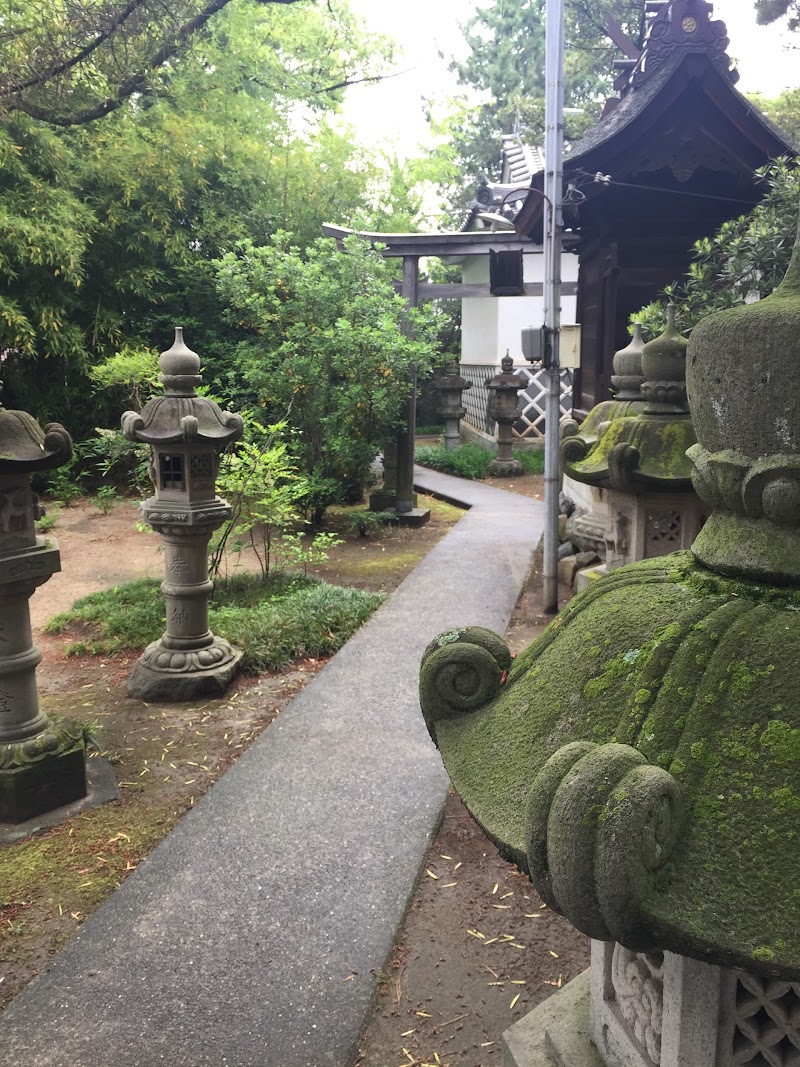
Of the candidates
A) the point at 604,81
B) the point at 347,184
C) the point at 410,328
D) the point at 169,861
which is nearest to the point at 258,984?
the point at 169,861

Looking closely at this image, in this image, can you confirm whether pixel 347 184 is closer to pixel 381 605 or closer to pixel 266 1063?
pixel 381 605

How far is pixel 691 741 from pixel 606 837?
0.83 feet

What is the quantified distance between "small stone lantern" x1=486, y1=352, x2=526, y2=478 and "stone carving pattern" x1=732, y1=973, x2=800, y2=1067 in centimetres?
1321

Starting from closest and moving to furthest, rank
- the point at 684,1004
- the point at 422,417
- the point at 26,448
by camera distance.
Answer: the point at 684,1004 < the point at 26,448 < the point at 422,417

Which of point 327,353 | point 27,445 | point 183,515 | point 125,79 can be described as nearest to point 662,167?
point 327,353

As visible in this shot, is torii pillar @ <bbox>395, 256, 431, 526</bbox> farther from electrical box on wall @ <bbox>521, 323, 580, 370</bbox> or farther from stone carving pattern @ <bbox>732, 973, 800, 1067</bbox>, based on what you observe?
stone carving pattern @ <bbox>732, 973, 800, 1067</bbox>

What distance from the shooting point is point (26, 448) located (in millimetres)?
3746

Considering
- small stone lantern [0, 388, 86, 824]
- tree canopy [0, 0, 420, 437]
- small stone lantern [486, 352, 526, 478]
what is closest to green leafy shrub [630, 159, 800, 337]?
small stone lantern [0, 388, 86, 824]

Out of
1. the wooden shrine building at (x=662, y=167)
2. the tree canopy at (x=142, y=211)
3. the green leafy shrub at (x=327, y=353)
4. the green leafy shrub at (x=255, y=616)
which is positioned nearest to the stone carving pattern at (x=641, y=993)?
the green leafy shrub at (x=255, y=616)

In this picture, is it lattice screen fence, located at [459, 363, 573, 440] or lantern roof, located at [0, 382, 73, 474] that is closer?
lantern roof, located at [0, 382, 73, 474]

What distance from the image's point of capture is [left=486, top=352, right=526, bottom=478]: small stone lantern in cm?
1457

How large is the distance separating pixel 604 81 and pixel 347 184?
13.1m

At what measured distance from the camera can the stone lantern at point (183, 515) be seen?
5.38 metres

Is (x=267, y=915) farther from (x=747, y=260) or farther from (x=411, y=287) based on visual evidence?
(x=411, y=287)
